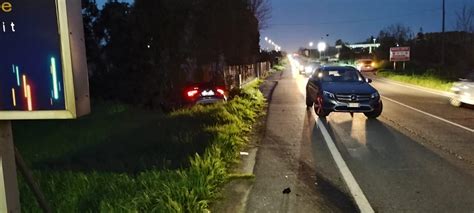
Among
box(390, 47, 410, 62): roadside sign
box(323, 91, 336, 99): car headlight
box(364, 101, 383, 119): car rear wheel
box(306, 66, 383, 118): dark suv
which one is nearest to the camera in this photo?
box(306, 66, 383, 118): dark suv

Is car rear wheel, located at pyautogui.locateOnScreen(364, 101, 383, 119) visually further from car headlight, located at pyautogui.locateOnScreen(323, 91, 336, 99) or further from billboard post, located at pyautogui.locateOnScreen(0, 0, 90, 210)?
billboard post, located at pyautogui.locateOnScreen(0, 0, 90, 210)

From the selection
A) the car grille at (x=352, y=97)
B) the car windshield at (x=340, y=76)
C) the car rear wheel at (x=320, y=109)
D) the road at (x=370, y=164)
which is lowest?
the road at (x=370, y=164)

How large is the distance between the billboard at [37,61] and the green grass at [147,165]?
2135 mm

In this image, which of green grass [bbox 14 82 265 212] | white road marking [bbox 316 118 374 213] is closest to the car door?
green grass [bbox 14 82 265 212]

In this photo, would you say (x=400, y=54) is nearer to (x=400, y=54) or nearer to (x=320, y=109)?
(x=400, y=54)

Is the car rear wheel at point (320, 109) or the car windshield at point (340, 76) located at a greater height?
the car windshield at point (340, 76)

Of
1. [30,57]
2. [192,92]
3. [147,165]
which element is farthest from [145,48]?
[30,57]

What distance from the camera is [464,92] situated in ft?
54.9

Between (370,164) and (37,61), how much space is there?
614cm

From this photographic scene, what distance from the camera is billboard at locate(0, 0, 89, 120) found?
3.07 metres

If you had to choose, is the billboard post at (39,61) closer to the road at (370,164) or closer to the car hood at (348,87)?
the road at (370,164)

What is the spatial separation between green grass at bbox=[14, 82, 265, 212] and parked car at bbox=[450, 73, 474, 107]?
781 cm

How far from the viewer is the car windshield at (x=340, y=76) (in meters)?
15.3

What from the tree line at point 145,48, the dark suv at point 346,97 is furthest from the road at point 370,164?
the tree line at point 145,48
